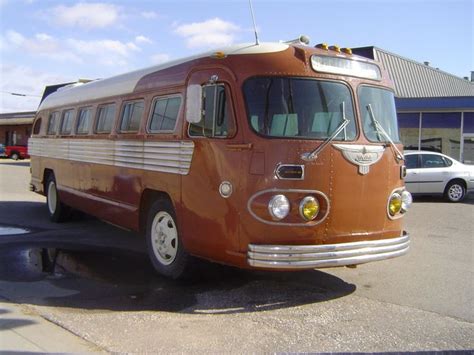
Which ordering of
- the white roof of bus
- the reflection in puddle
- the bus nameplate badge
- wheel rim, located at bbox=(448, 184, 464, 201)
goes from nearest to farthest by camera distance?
the bus nameplate badge → the white roof of bus → the reflection in puddle → wheel rim, located at bbox=(448, 184, 464, 201)

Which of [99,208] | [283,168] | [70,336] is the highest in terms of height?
[283,168]

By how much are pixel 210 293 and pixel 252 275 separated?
904 millimetres

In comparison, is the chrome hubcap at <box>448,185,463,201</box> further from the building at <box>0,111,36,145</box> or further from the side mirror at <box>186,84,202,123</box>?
the building at <box>0,111,36,145</box>

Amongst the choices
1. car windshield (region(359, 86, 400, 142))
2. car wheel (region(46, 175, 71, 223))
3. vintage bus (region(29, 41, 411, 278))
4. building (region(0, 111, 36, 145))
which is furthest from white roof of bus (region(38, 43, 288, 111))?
building (region(0, 111, 36, 145))

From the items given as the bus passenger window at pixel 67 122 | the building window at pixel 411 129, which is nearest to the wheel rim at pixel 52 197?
the bus passenger window at pixel 67 122

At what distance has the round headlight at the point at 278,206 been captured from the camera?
524 centimetres

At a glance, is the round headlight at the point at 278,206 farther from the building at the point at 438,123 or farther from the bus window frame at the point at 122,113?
the building at the point at 438,123

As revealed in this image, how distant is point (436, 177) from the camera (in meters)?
15.8

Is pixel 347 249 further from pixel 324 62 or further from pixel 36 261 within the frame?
pixel 36 261

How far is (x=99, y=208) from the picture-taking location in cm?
859

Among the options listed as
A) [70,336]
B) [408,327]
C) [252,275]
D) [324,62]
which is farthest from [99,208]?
[408,327]

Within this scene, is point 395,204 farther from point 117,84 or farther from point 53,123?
point 53,123

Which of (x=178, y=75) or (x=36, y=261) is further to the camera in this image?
(x=36, y=261)

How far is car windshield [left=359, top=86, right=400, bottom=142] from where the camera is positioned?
19.5ft
